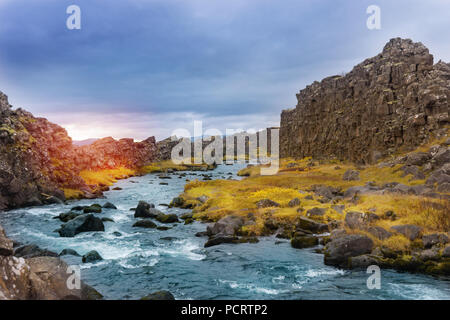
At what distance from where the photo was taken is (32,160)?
55.4m

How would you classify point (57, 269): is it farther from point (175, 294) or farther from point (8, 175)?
point (8, 175)

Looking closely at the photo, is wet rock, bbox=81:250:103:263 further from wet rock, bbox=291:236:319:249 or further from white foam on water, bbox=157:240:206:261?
wet rock, bbox=291:236:319:249

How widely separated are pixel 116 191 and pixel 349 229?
194ft

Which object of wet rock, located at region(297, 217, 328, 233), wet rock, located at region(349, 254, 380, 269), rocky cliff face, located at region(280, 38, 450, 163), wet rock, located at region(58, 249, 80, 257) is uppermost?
rocky cliff face, located at region(280, 38, 450, 163)

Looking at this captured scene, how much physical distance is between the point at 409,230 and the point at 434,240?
6.10ft

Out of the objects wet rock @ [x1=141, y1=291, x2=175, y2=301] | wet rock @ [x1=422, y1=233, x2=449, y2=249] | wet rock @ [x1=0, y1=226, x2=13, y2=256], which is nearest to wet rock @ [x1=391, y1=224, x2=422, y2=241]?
wet rock @ [x1=422, y1=233, x2=449, y2=249]

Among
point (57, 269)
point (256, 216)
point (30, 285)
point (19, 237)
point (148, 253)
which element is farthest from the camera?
point (256, 216)

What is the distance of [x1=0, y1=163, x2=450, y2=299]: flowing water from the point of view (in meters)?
17.3

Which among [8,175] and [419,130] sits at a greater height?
[419,130]

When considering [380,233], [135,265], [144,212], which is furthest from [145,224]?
[380,233]

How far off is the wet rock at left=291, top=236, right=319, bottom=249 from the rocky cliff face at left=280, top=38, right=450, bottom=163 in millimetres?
42059

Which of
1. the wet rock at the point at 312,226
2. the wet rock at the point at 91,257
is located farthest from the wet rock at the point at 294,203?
the wet rock at the point at 91,257

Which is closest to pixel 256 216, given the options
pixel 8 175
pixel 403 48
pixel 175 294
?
pixel 175 294
